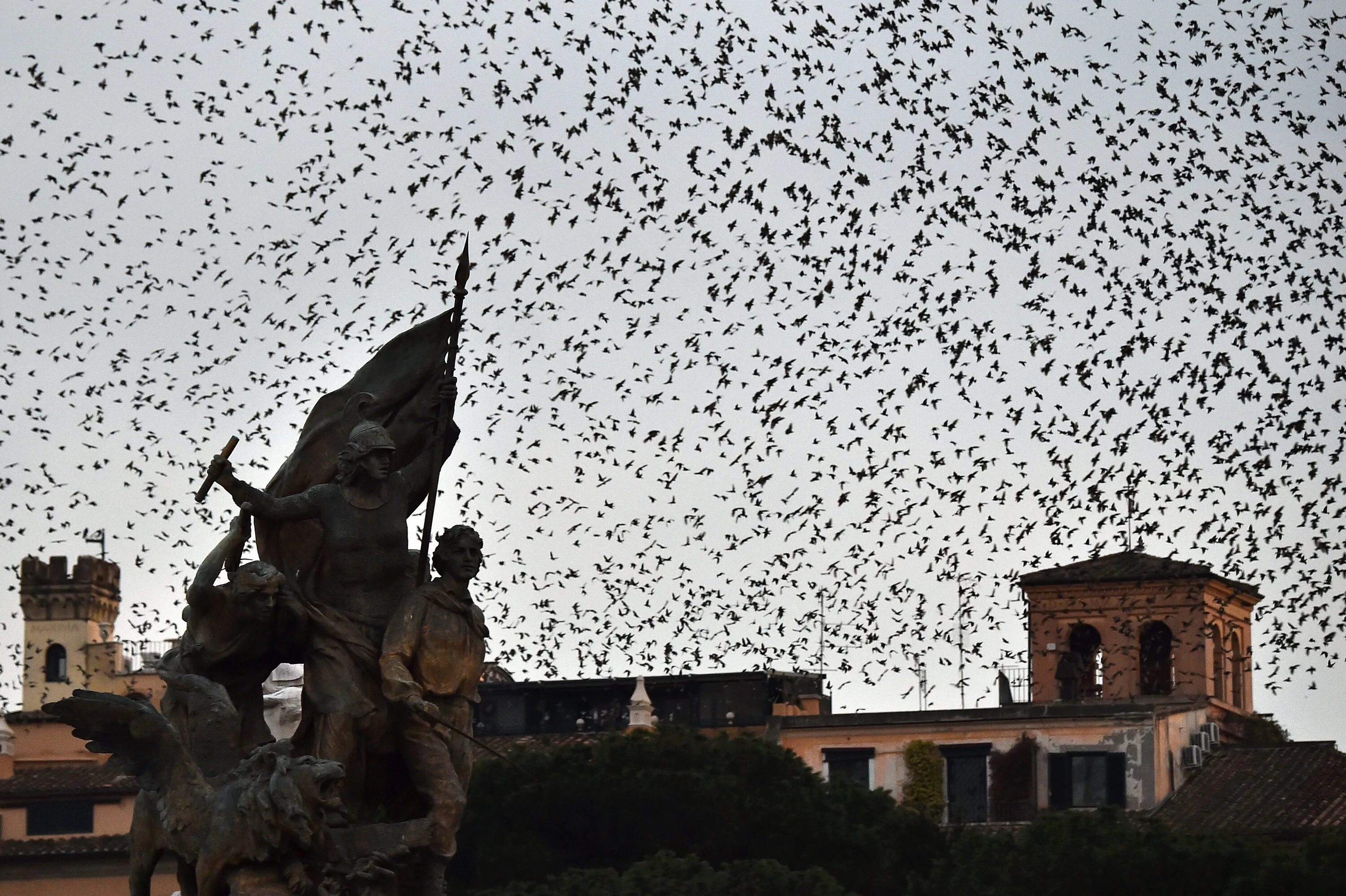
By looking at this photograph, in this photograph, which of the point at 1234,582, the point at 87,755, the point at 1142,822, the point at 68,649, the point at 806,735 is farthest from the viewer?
the point at 68,649

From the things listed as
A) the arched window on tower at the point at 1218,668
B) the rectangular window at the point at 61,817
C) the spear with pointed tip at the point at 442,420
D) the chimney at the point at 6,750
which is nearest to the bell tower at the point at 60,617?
the chimney at the point at 6,750

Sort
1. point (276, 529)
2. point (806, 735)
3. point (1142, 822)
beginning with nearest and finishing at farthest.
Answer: point (276, 529)
point (1142, 822)
point (806, 735)

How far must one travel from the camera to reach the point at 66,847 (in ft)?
253

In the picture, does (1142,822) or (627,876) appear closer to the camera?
(627,876)

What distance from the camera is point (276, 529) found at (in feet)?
61.4

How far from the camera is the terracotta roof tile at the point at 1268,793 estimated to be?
208 ft

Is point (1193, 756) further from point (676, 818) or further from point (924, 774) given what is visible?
point (676, 818)

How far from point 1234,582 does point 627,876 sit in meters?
34.1

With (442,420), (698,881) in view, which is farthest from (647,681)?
(442,420)

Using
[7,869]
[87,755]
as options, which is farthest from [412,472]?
[87,755]

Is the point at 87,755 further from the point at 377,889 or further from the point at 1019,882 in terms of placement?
the point at 377,889

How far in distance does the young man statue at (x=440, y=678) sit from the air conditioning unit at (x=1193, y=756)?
177ft

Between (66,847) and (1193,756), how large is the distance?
87.9 ft

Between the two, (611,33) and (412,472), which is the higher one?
(611,33)
